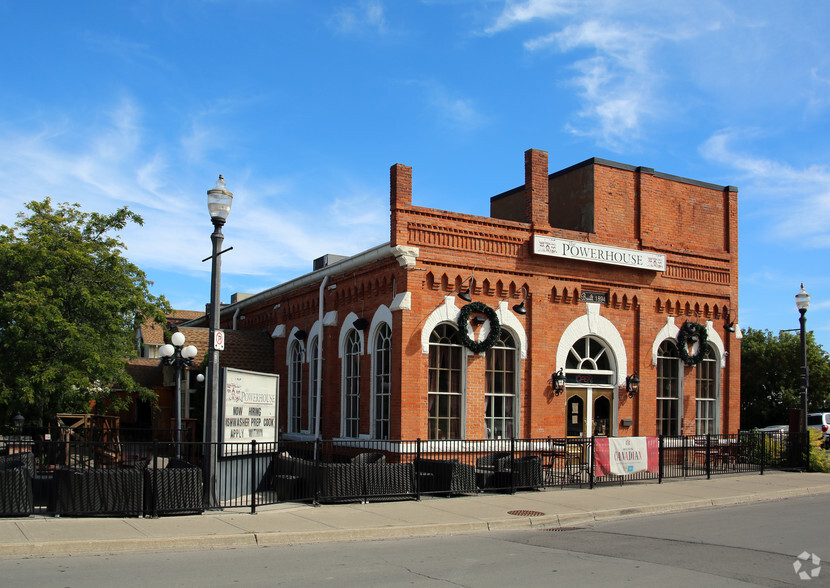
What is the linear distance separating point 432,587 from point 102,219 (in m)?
18.7

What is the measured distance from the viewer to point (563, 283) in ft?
68.5

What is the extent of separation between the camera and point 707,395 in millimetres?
23609

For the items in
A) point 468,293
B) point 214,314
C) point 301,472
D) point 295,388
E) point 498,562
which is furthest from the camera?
point 295,388

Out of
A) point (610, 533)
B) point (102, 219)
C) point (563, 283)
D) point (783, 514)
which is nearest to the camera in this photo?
point (610, 533)

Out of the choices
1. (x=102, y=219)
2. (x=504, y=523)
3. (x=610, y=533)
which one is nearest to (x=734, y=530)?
(x=610, y=533)

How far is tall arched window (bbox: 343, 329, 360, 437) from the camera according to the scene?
69.1 feet

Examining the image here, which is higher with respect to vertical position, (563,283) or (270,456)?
(563,283)

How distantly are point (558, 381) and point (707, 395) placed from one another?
6.29m

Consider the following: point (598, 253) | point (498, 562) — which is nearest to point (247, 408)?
point (498, 562)

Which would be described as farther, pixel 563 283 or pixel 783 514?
pixel 563 283

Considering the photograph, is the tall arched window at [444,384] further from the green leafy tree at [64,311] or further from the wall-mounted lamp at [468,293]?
the green leafy tree at [64,311]

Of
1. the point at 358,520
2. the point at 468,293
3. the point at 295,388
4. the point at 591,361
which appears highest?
the point at 468,293

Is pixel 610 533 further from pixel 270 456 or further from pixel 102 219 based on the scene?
pixel 102 219

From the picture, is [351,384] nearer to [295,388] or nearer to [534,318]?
[295,388]
